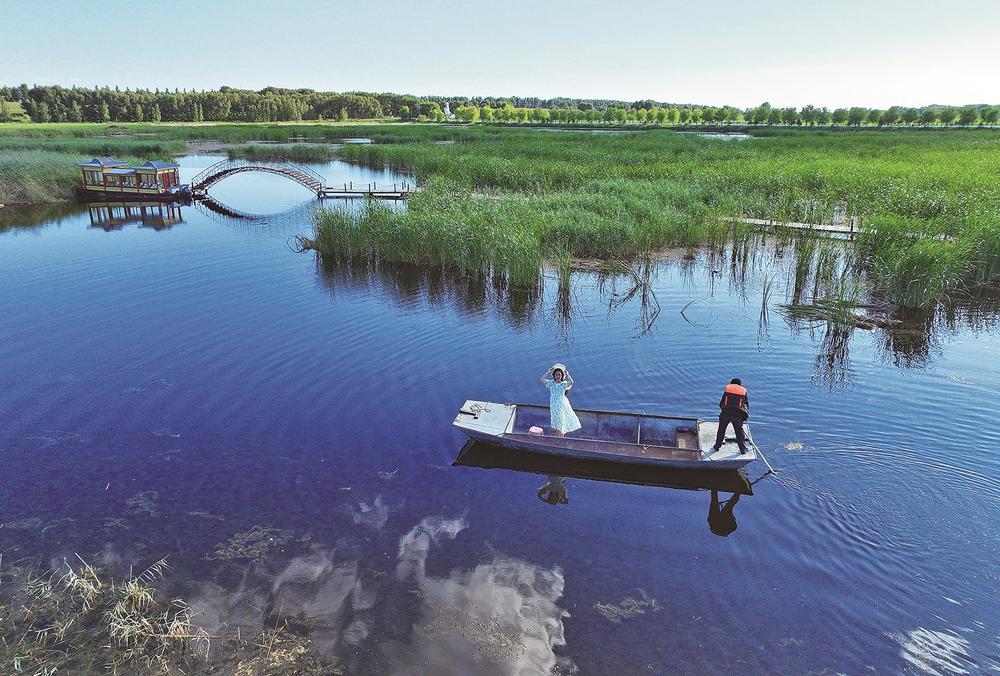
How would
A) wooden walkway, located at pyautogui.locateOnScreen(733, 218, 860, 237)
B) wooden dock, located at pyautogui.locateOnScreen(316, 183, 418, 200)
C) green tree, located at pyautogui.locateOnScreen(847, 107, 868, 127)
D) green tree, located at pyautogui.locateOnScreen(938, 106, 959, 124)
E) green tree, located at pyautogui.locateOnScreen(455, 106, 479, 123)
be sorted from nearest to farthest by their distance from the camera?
wooden walkway, located at pyautogui.locateOnScreen(733, 218, 860, 237) < wooden dock, located at pyautogui.locateOnScreen(316, 183, 418, 200) < green tree, located at pyautogui.locateOnScreen(938, 106, 959, 124) < green tree, located at pyautogui.locateOnScreen(847, 107, 868, 127) < green tree, located at pyautogui.locateOnScreen(455, 106, 479, 123)

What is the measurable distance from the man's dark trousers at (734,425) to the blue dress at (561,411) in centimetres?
296

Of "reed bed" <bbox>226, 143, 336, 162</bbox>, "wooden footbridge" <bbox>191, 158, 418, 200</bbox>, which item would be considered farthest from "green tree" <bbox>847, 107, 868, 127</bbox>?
"wooden footbridge" <bbox>191, 158, 418, 200</bbox>

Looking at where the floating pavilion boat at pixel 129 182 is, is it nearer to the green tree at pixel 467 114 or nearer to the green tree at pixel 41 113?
the green tree at pixel 41 113

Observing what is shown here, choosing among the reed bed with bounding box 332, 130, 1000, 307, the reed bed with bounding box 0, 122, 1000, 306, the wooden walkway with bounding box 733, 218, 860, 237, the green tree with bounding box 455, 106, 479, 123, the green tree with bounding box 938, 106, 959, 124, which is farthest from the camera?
the green tree with bounding box 455, 106, 479, 123

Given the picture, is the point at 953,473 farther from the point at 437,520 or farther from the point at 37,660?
the point at 37,660

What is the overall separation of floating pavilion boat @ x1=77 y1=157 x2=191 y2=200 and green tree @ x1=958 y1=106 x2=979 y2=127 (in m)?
159

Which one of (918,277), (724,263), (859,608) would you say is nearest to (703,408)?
(859,608)

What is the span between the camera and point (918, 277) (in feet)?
70.7

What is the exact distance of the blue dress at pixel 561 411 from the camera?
13.0m

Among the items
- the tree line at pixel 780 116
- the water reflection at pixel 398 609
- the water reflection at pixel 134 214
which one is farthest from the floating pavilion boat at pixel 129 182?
the tree line at pixel 780 116

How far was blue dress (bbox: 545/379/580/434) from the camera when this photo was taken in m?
13.0

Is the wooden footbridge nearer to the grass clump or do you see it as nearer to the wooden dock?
the wooden dock

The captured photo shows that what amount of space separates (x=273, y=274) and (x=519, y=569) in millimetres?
22057

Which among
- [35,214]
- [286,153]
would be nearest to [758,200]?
[35,214]
